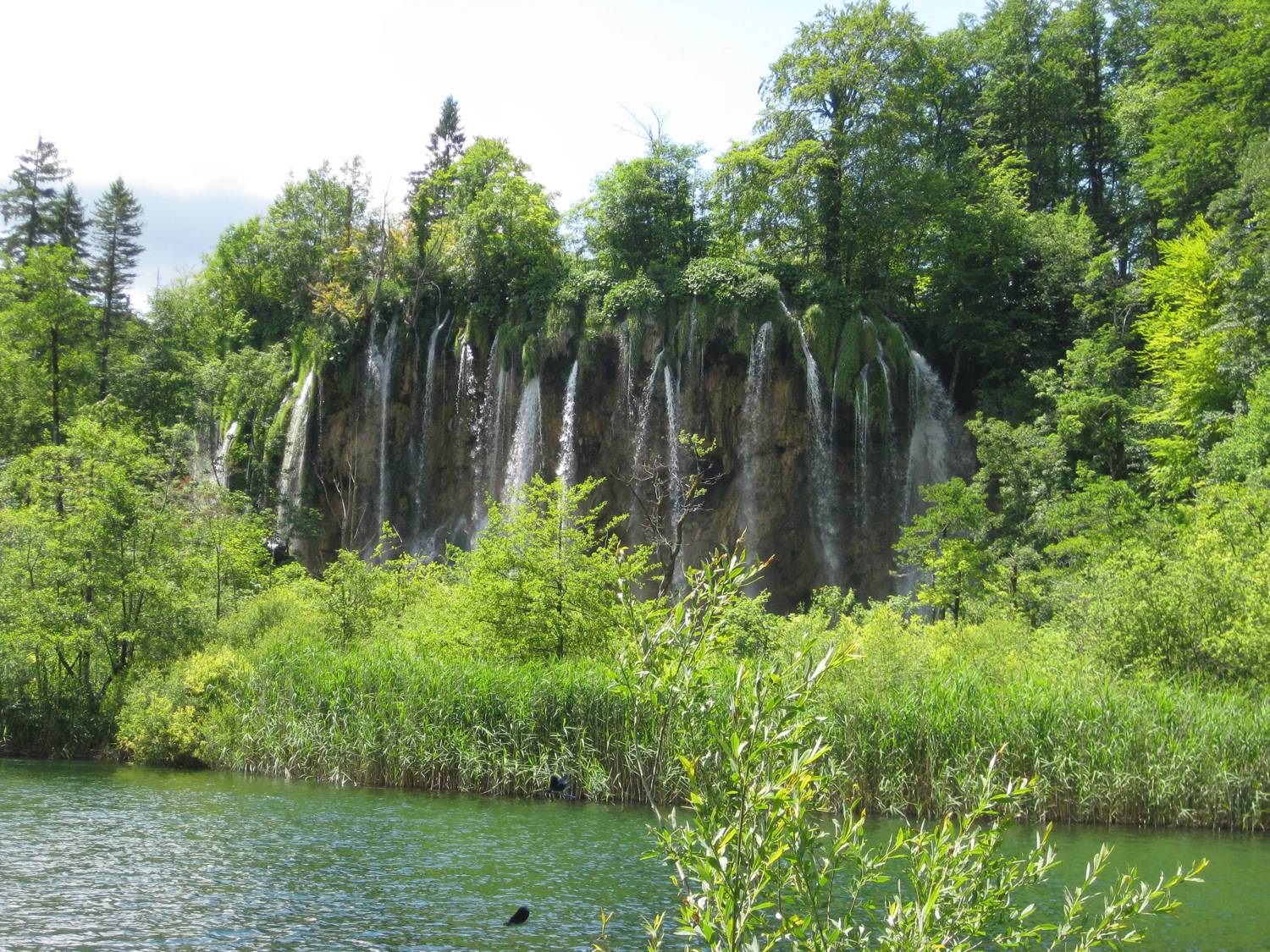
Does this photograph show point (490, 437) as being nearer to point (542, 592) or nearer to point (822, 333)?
point (822, 333)

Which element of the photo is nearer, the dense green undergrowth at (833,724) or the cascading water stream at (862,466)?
the dense green undergrowth at (833,724)

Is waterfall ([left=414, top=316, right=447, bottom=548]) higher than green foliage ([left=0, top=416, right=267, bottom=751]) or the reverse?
higher

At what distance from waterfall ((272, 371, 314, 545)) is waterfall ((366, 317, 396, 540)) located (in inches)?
113

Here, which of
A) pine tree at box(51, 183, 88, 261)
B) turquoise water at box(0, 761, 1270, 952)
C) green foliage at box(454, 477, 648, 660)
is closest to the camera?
turquoise water at box(0, 761, 1270, 952)

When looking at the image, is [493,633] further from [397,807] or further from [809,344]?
[809,344]

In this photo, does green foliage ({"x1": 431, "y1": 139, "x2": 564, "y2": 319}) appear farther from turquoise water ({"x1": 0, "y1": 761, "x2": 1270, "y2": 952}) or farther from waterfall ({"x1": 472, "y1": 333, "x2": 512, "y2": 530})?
turquoise water ({"x1": 0, "y1": 761, "x2": 1270, "y2": 952})

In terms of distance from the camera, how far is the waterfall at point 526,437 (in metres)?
33.0

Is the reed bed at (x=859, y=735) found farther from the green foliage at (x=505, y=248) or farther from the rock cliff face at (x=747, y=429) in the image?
the green foliage at (x=505, y=248)

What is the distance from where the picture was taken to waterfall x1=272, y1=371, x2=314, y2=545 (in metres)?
37.3

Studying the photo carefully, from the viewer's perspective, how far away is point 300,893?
1077 cm

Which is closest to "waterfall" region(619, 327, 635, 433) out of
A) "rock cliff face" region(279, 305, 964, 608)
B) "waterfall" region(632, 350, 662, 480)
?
"rock cliff face" region(279, 305, 964, 608)

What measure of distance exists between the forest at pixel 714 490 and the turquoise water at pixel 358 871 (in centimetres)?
163

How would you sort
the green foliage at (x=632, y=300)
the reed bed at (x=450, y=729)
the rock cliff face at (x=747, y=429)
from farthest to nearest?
the green foliage at (x=632, y=300), the rock cliff face at (x=747, y=429), the reed bed at (x=450, y=729)

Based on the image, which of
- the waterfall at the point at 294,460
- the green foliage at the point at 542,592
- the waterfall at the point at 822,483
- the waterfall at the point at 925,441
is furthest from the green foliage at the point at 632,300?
the green foliage at the point at 542,592
